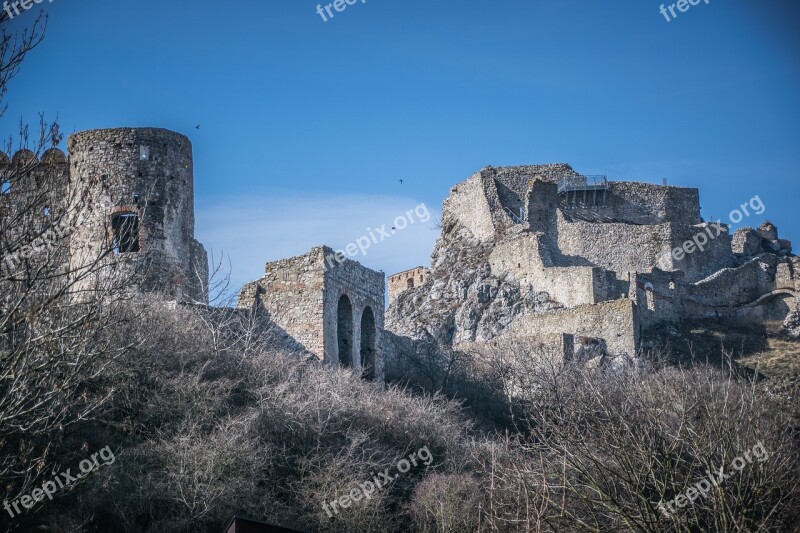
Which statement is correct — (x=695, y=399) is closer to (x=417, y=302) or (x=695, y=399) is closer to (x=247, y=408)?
(x=247, y=408)

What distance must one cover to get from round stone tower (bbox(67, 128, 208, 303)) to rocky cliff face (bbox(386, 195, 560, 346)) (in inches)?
572

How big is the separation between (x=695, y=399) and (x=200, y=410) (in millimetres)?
10123

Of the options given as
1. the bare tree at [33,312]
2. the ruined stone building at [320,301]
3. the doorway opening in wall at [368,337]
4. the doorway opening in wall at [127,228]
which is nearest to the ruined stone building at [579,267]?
the doorway opening in wall at [368,337]

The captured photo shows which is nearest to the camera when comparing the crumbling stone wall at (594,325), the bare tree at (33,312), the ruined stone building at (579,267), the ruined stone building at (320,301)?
the bare tree at (33,312)

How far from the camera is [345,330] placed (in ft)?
94.6

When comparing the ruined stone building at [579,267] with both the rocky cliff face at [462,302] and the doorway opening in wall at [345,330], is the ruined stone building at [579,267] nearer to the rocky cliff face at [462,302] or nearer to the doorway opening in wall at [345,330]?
the rocky cliff face at [462,302]

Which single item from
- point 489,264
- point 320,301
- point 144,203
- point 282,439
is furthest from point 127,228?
point 489,264

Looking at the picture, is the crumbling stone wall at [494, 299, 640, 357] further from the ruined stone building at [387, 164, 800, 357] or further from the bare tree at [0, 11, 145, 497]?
the bare tree at [0, 11, 145, 497]

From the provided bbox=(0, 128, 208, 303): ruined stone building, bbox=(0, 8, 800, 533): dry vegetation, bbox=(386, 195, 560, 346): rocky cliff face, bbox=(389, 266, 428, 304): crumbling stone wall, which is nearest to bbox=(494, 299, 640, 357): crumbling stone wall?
bbox=(386, 195, 560, 346): rocky cliff face

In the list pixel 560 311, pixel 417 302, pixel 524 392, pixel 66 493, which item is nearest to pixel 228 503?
pixel 66 493

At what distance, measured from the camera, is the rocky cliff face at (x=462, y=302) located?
4306 cm

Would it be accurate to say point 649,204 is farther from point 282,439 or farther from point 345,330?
point 282,439

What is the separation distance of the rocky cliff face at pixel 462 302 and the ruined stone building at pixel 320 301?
12819 millimetres

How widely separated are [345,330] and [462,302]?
54.3ft
